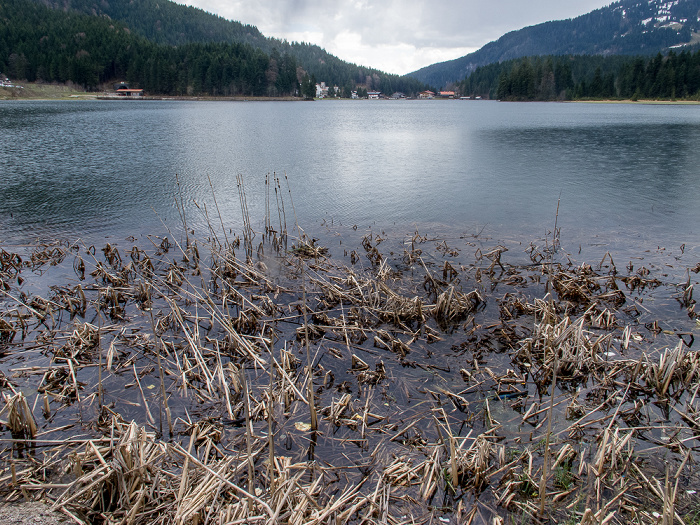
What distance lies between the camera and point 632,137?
38062 millimetres

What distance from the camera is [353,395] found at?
20.0 feet

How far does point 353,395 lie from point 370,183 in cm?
1642

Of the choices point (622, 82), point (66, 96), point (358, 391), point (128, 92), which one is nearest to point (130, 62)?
point (128, 92)

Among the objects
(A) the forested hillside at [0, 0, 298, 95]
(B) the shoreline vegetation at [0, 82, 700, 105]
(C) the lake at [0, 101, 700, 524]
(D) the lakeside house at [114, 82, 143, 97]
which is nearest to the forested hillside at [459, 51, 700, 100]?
(B) the shoreline vegetation at [0, 82, 700, 105]

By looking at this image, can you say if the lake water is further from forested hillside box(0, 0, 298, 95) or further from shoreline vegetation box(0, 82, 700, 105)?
forested hillside box(0, 0, 298, 95)

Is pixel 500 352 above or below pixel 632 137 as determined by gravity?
below

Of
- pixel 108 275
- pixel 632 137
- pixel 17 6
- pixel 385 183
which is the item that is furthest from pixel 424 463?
pixel 17 6

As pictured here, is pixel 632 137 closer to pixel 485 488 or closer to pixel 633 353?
pixel 633 353

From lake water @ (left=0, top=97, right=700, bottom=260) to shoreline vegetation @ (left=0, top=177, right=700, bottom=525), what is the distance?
4.15m

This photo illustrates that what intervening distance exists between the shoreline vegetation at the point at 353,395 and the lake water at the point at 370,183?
415 centimetres

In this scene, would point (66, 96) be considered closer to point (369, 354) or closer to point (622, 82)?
point (369, 354)

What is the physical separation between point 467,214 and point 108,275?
12.4 meters

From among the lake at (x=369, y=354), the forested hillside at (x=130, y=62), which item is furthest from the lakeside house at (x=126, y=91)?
the lake at (x=369, y=354)

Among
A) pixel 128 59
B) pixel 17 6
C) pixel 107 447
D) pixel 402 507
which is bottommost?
pixel 402 507
